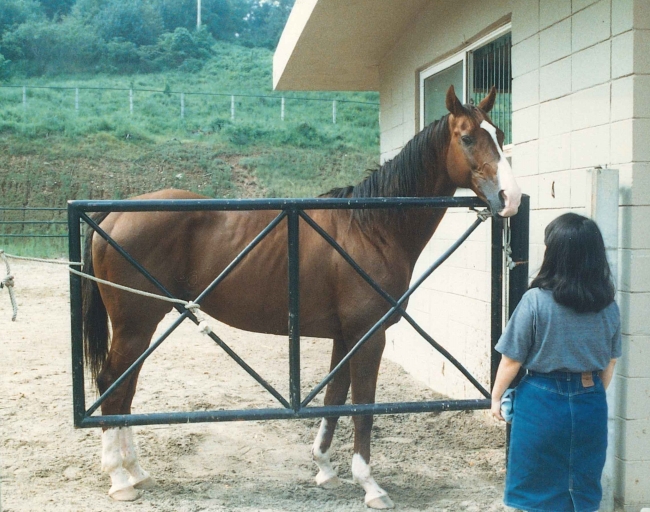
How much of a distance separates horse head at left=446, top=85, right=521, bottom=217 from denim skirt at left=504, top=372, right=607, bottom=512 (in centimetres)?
91

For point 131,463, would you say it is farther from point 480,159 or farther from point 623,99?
point 623,99

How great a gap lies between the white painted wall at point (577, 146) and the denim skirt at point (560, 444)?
2.76 ft

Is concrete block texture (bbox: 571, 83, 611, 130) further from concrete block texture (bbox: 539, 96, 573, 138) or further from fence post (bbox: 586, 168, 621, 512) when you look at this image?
fence post (bbox: 586, 168, 621, 512)

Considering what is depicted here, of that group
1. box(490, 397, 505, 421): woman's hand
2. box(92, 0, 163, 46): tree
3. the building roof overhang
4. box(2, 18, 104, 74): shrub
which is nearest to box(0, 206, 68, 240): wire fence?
the building roof overhang

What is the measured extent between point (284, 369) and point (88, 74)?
45957mm

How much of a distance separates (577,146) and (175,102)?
1411 inches

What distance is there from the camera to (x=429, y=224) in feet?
11.0

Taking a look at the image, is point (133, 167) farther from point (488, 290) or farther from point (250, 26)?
point (250, 26)

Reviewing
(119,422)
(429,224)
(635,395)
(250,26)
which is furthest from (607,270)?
(250,26)

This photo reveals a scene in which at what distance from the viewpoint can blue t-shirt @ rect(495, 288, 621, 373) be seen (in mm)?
2160

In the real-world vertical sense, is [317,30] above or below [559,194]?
above

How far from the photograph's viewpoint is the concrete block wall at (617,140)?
9.36 feet

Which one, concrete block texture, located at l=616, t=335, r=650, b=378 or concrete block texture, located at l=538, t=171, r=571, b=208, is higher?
concrete block texture, located at l=538, t=171, r=571, b=208

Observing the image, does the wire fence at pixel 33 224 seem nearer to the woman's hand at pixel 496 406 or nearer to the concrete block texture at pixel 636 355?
the concrete block texture at pixel 636 355
